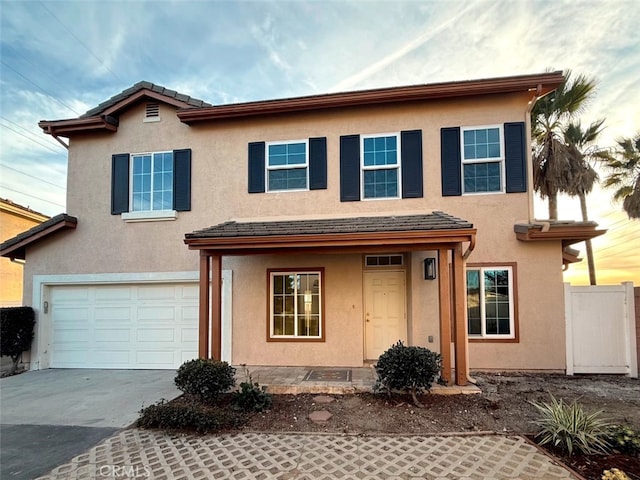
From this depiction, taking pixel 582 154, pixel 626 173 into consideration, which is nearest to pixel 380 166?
pixel 582 154

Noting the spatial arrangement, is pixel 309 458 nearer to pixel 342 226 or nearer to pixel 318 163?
pixel 342 226

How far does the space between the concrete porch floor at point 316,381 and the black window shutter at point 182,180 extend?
424cm

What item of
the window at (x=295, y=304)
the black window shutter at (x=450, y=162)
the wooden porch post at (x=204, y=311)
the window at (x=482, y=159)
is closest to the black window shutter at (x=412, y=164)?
the black window shutter at (x=450, y=162)

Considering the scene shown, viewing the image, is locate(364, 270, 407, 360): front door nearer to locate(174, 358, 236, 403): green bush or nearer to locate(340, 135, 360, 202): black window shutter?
locate(340, 135, 360, 202): black window shutter

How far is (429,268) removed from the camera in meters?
7.69

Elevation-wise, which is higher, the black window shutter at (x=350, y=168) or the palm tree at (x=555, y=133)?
the palm tree at (x=555, y=133)

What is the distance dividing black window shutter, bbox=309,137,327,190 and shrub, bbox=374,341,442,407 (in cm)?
432

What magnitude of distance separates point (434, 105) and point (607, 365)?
679cm

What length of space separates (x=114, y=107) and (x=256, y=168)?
4108 mm

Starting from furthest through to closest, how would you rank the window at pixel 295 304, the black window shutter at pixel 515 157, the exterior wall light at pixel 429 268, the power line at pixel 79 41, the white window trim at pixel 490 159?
the power line at pixel 79 41, the window at pixel 295 304, the white window trim at pixel 490 159, the black window shutter at pixel 515 157, the exterior wall light at pixel 429 268

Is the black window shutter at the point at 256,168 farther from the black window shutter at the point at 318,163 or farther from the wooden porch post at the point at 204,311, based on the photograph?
the wooden porch post at the point at 204,311

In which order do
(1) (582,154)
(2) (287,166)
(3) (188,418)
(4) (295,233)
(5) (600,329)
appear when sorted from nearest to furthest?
(3) (188,418) → (4) (295,233) → (5) (600,329) → (2) (287,166) → (1) (582,154)

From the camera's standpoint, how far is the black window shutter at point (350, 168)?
326 inches

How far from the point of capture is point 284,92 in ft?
37.9
